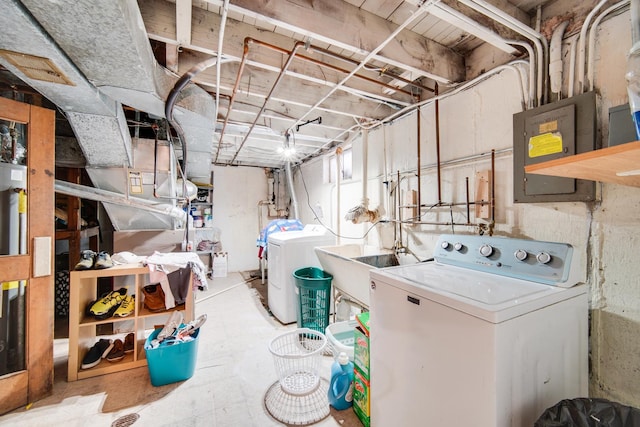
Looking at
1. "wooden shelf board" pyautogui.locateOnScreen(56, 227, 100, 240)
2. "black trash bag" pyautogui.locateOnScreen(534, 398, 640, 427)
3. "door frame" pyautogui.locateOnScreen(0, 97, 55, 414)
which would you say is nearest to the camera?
"black trash bag" pyautogui.locateOnScreen(534, 398, 640, 427)

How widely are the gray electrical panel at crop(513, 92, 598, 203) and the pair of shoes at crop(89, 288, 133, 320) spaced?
325cm

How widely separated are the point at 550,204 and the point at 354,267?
136cm

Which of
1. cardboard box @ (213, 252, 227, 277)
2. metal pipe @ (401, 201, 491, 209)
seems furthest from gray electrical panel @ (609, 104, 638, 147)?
Result: cardboard box @ (213, 252, 227, 277)

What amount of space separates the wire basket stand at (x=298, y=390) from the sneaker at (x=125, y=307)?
4.53 feet

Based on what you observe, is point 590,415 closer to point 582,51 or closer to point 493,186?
point 493,186

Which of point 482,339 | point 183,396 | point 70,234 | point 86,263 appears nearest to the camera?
point 482,339

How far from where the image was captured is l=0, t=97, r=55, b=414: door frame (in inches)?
69.6

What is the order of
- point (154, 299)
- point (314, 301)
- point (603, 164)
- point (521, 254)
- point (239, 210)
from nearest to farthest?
point (603, 164) → point (521, 254) → point (154, 299) → point (314, 301) → point (239, 210)

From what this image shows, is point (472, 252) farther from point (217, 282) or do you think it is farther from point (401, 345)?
point (217, 282)

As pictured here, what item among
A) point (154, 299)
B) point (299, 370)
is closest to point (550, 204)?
point (299, 370)

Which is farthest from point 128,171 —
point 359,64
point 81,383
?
point 359,64

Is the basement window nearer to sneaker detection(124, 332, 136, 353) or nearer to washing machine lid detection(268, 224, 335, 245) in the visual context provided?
washing machine lid detection(268, 224, 335, 245)

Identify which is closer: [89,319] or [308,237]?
[89,319]

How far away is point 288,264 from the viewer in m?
3.09
